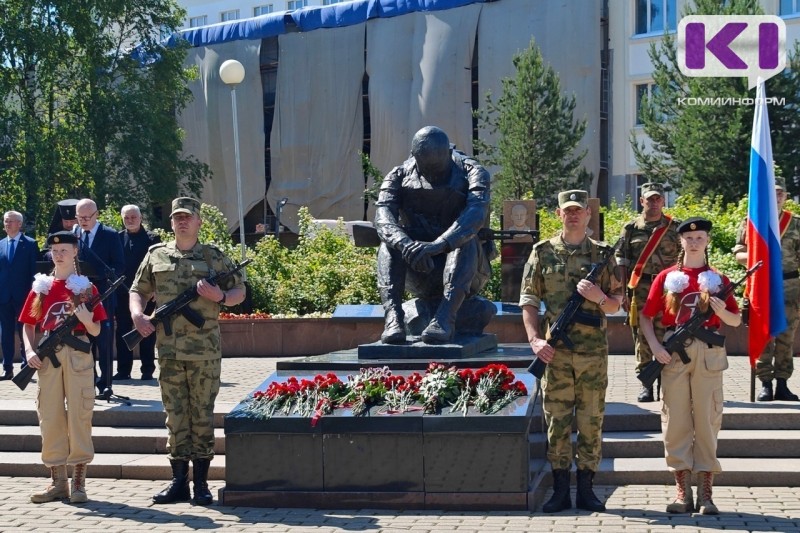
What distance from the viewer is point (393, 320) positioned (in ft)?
30.6

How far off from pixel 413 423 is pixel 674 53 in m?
27.6

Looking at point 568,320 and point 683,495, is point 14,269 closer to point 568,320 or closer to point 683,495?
point 568,320

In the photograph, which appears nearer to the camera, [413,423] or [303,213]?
[413,423]

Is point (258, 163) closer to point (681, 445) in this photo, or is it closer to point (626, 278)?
point (626, 278)

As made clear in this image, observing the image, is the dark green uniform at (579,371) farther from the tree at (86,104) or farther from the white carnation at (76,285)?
the tree at (86,104)

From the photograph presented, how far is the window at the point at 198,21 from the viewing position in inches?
2203

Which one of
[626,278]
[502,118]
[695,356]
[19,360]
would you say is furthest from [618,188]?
[695,356]

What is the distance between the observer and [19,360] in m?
15.9

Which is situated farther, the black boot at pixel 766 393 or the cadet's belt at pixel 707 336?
the black boot at pixel 766 393

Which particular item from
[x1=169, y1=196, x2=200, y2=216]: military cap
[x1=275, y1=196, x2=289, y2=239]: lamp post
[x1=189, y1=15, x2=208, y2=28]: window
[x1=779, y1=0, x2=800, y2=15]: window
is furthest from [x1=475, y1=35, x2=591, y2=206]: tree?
[x1=169, y1=196, x2=200, y2=216]: military cap

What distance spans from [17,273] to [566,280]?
743 cm

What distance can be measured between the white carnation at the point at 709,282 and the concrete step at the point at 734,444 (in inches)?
70.4

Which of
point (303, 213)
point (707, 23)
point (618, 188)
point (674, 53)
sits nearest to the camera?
point (303, 213)

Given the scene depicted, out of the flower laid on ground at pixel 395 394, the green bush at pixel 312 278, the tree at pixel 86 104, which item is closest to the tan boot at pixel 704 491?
the flower laid on ground at pixel 395 394
